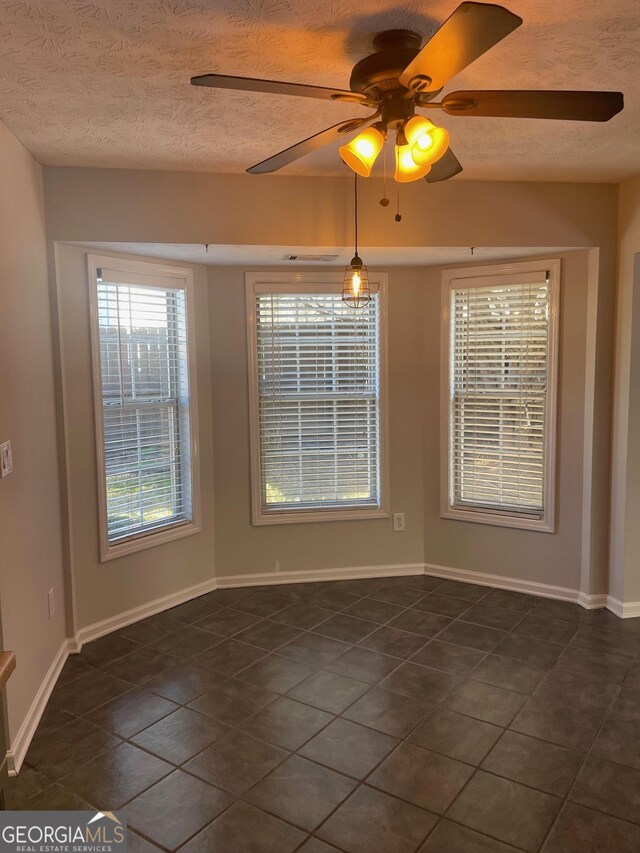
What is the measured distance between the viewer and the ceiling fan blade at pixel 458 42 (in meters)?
1.29

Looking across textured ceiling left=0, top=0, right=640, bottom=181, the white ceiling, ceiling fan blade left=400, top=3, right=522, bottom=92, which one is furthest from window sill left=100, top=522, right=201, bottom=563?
ceiling fan blade left=400, top=3, right=522, bottom=92

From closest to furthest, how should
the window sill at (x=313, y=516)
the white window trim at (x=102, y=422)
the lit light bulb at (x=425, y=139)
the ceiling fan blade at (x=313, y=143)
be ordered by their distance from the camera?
the lit light bulb at (x=425, y=139) < the ceiling fan blade at (x=313, y=143) < the white window trim at (x=102, y=422) < the window sill at (x=313, y=516)

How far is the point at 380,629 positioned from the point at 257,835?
5.37 ft

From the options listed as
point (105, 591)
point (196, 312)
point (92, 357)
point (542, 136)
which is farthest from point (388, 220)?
point (105, 591)

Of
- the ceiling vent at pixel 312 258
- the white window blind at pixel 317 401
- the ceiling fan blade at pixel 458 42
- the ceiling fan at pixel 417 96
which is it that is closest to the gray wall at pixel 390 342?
the white window blind at pixel 317 401

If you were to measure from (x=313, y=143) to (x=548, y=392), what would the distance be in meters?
2.47

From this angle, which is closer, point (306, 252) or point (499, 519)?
point (306, 252)

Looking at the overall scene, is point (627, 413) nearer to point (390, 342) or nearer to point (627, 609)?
point (627, 609)

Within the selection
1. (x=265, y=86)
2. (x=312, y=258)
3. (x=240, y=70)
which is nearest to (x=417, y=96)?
(x=265, y=86)

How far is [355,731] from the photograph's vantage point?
8.38 ft

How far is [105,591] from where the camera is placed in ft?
11.4

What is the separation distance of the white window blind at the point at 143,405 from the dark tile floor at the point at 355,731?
67cm

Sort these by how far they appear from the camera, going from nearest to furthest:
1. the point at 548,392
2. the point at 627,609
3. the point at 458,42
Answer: the point at 458,42 → the point at 627,609 → the point at 548,392

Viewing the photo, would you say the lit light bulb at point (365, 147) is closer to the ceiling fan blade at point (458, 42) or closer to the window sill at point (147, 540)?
the ceiling fan blade at point (458, 42)
